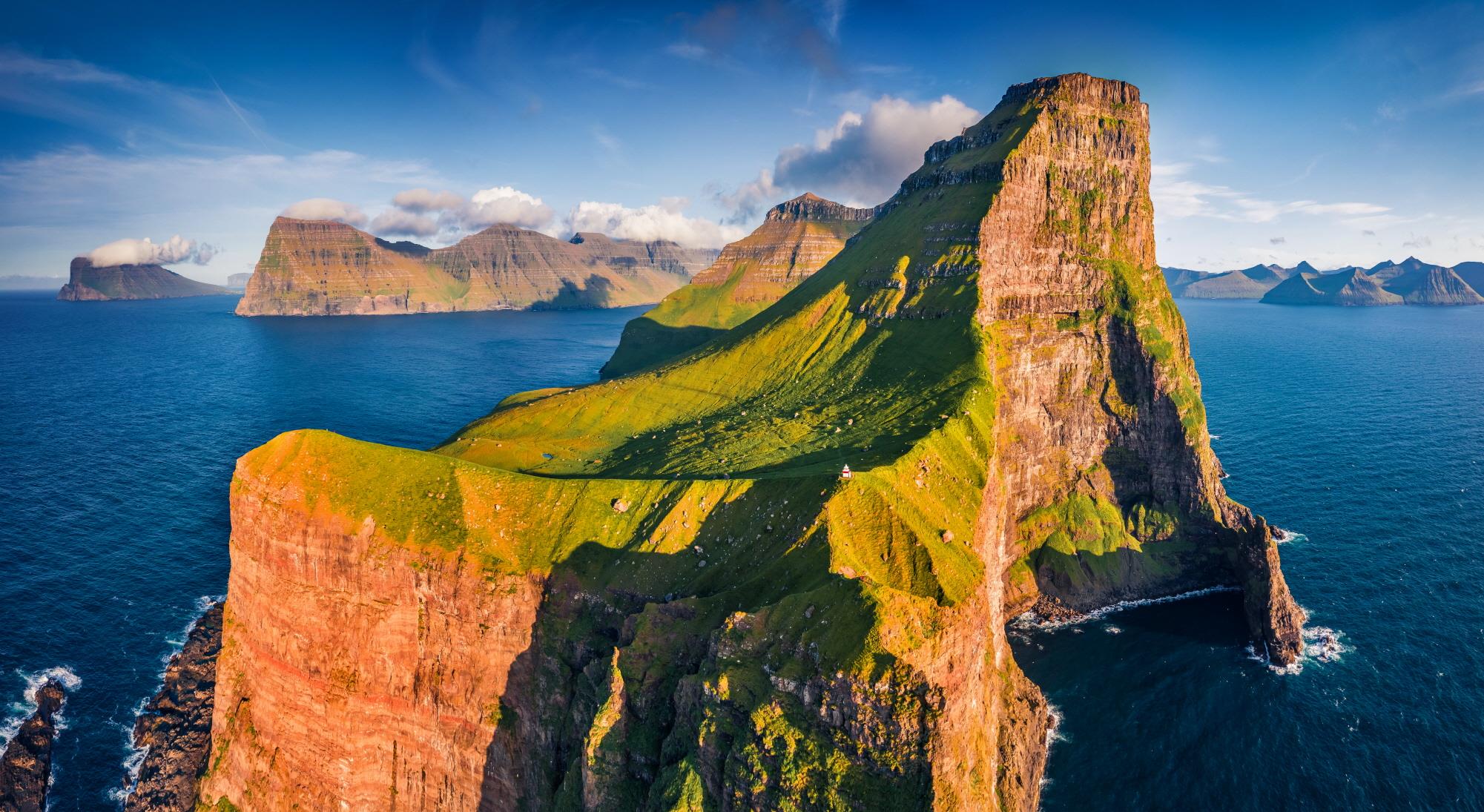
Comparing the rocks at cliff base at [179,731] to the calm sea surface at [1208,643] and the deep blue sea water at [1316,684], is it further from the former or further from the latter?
the deep blue sea water at [1316,684]

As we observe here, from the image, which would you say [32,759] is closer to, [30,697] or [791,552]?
[30,697]

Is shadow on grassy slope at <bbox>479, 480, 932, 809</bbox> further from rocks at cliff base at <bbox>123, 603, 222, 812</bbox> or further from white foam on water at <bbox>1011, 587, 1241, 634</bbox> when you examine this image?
white foam on water at <bbox>1011, 587, 1241, 634</bbox>

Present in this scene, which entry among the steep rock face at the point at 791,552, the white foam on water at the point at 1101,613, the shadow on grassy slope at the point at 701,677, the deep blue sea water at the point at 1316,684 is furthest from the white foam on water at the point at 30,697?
the white foam on water at the point at 1101,613

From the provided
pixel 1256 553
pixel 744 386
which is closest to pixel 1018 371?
pixel 1256 553

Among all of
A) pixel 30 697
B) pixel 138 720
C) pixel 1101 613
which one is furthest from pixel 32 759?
pixel 1101 613

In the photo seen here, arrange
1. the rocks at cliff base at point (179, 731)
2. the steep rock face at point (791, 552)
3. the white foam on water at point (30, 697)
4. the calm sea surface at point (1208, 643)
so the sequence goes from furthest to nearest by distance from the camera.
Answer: the white foam on water at point (30, 697) → the rocks at cliff base at point (179, 731) → the calm sea surface at point (1208, 643) → the steep rock face at point (791, 552)
